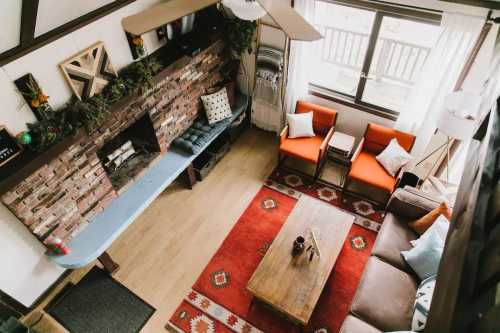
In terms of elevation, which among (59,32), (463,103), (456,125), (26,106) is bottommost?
(456,125)

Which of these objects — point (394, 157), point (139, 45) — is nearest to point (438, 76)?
point (394, 157)

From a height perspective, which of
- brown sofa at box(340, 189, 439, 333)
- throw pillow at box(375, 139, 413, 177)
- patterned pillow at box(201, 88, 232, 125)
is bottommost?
brown sofa at box(340, 189, 439, 333)

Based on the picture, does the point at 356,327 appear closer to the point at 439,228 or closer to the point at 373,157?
the point at 439,228

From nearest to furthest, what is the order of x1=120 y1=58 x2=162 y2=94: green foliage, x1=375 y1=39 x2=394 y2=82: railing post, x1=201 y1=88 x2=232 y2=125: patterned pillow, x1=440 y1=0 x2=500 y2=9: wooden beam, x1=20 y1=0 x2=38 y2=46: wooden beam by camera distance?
x1=20 y1=0 x2=38 y2=46: wooden beam
x1=440 y1=0 x2=500 y2=9: wooden beam
x1=120 y1=58 x2=162 y2=94: green foliage
x1=201 y1=88 x2=232 y2=125: patterned pillow
x1=375 y1=39 x2=394 y2=82: railing post

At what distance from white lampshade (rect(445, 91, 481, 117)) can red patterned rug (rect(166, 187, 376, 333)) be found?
167 cm

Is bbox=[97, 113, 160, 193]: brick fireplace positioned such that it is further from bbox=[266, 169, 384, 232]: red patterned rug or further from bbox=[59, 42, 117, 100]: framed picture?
bbox=[266, 169, 384, 232]: red patterned rug

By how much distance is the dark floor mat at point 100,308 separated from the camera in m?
3.33

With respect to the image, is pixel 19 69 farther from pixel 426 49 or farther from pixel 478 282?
pixel 426 49

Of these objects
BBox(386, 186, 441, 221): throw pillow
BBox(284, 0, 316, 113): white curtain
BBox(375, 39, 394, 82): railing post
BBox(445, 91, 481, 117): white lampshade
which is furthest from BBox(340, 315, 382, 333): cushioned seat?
BBox(375, 39, 394, 82): railing post

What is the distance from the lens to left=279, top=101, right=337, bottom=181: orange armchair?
4.32 meters

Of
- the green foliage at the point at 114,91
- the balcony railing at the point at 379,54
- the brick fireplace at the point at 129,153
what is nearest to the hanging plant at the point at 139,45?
the green foliage at the point at 114,91

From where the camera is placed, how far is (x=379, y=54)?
18.2 feet

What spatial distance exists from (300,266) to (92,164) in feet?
7.79

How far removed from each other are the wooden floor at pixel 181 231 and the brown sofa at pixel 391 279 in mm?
1707
